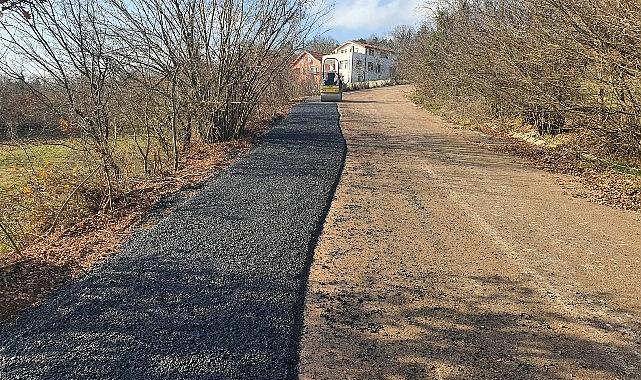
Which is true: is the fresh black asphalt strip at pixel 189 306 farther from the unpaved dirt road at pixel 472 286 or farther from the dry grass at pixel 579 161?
the dry grass at pixel 579 161

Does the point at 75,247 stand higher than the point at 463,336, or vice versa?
the point at 75,247

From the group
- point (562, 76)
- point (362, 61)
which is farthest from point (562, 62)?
point (362, 61)

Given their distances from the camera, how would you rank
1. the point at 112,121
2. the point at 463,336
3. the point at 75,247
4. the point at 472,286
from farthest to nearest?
1. the point at 112,121
2. the point at 75,247
3. the point at 472,286
4. the point at 463,336

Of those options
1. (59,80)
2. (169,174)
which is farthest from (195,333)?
(59,80)

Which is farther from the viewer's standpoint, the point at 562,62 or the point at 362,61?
the point at 362,61

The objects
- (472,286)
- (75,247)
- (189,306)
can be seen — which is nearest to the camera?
(189,306)

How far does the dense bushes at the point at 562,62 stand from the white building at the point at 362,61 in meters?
53.0

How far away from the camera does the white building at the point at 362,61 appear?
2862 inches

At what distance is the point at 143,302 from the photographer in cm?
426

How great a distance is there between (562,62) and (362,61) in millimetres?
65891

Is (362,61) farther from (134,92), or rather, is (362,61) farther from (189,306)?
(189,306)

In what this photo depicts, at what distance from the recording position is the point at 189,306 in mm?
4219

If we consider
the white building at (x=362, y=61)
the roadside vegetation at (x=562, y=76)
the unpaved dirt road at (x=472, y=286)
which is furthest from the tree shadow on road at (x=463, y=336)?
the white building at (x=362, y=61)

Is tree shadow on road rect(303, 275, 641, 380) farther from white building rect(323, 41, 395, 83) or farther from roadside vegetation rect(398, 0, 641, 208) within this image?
white building rect(323, 41, 395, 83)
